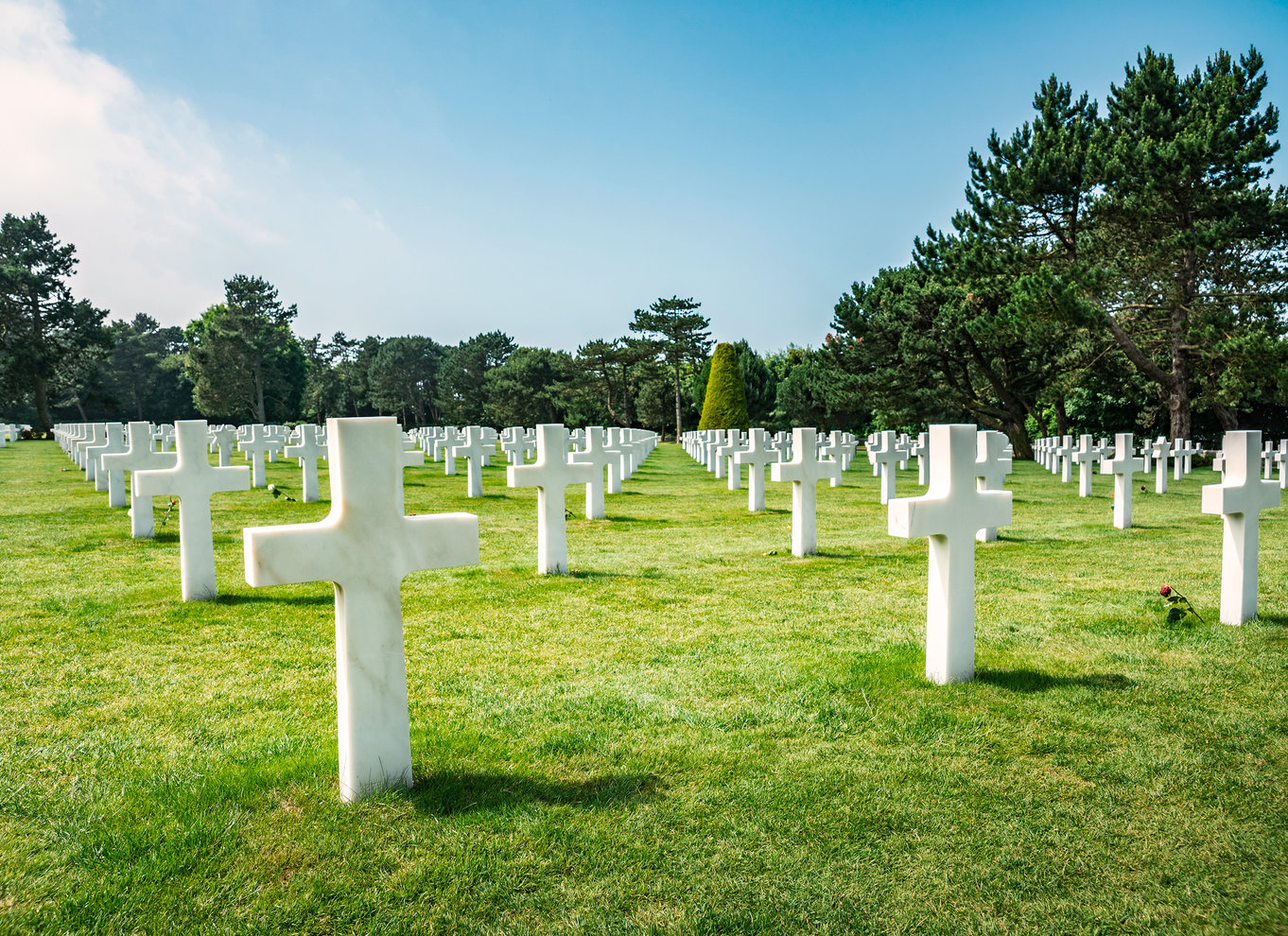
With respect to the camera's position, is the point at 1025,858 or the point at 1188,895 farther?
the point at 1025,858

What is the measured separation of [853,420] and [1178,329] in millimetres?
24157

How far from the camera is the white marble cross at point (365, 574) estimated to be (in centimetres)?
269

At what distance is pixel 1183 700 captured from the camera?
3797 millimetres

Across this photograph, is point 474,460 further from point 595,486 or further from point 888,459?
point 888,459

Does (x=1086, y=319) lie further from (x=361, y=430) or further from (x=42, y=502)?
(x=42, y=502)

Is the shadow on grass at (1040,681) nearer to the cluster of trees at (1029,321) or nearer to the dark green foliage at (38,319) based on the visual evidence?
the cluster of trees at (1029,321)

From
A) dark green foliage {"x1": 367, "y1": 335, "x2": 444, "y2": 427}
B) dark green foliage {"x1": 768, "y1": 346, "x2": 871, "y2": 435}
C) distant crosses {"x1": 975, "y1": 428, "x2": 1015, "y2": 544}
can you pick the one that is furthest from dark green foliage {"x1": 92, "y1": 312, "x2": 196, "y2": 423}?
distant crosses {"x1": 975, "y1": 428, "x2": 1015, "y2": 544}

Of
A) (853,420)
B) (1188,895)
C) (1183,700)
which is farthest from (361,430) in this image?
(853,420)

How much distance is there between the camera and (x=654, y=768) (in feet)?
10.2

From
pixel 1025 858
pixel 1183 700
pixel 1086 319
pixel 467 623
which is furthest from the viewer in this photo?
pixel 1086 319

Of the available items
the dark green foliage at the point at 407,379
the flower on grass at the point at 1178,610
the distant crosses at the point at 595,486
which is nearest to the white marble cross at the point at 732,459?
the distant crosses at the point at 595,486

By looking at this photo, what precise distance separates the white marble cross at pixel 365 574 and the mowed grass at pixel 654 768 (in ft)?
0.59

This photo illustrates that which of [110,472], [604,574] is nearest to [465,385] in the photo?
[110,472]

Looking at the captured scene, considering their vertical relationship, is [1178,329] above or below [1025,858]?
above
